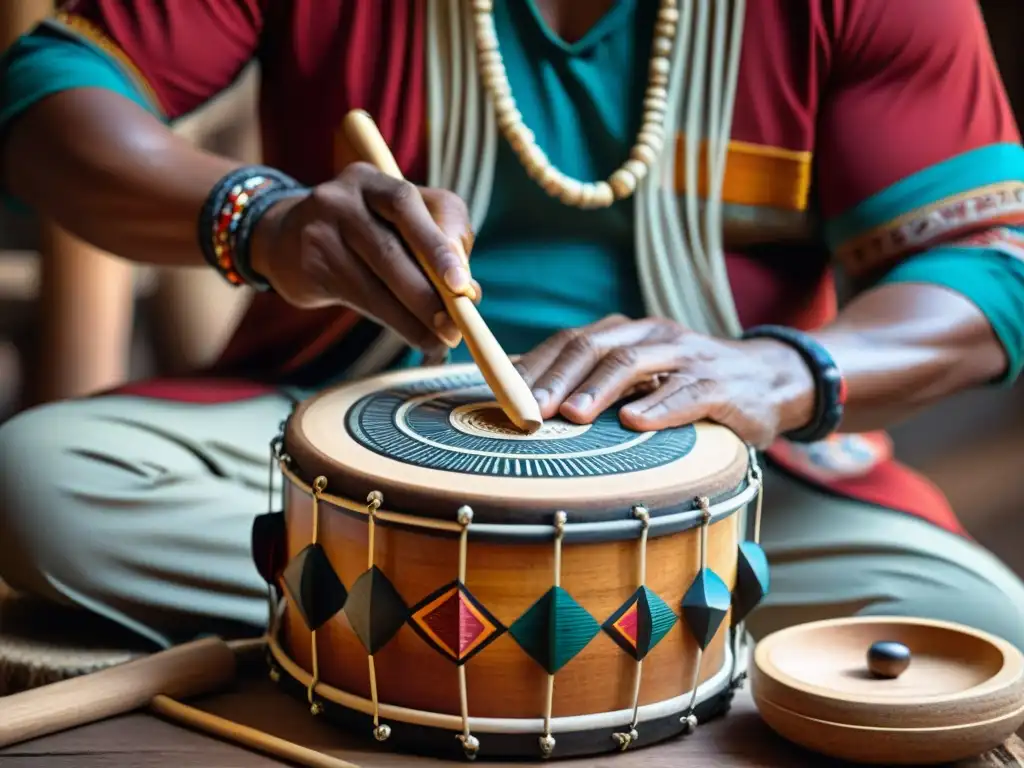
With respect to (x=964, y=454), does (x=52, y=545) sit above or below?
above

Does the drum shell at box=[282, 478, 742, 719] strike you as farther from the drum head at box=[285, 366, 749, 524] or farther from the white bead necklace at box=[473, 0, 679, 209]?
the white bead necklace at box=[473, 0, 679, 209]

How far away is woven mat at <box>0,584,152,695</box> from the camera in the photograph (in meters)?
1.15

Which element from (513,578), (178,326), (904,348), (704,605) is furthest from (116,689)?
(178,326)

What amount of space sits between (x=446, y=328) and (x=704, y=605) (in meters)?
0.31

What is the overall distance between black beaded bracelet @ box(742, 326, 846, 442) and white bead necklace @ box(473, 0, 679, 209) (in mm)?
228

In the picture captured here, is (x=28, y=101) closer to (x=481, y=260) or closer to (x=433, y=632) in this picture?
(x=481, y=260)

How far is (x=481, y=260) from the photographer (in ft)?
4.60

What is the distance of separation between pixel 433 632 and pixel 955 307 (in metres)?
0.67

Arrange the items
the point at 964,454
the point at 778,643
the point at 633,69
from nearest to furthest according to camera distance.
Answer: the point at 778,643 → the point at 633,69 → the point at 964,454

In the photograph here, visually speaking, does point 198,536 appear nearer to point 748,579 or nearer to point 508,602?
point 508,602

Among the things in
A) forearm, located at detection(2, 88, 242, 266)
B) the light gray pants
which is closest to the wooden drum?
the light gray pants

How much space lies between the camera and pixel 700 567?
0.98 m

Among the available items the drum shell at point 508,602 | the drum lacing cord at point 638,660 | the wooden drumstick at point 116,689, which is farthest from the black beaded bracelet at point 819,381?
the wooden drumstick at point 116,689

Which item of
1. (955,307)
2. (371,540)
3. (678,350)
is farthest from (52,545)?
(955,307)
